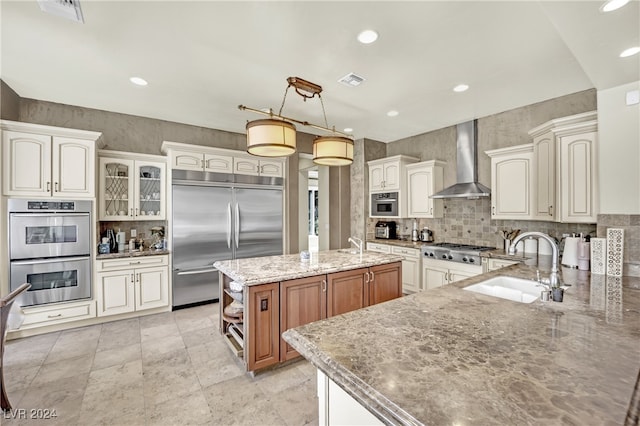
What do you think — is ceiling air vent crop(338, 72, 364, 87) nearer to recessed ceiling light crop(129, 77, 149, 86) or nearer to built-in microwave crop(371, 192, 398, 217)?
A: recessed ceiling light crop(129, 77, 149, 86)

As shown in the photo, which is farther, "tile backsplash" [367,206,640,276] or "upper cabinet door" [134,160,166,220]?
"upper cabinet door" [134,160,166,220]

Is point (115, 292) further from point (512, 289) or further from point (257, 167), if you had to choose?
point (512, 289)

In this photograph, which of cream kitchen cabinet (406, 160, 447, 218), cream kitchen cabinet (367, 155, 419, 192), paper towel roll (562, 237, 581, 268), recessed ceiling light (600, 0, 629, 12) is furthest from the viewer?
cream kitchen cabinet (367, 155, 419, 192)

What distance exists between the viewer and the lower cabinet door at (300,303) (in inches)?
93.6

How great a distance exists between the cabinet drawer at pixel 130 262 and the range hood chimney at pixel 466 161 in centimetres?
414

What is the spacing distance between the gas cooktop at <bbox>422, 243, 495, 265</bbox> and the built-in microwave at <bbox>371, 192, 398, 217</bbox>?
0.97 m

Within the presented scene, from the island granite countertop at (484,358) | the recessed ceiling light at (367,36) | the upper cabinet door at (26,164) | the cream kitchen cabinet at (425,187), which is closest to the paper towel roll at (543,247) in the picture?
the cream kitchen cabinet at (425,187)

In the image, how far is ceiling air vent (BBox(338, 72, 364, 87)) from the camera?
287 cm

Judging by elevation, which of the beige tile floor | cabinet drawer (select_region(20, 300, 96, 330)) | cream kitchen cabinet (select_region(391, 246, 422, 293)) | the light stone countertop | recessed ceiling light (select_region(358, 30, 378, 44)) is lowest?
the beige tile floor

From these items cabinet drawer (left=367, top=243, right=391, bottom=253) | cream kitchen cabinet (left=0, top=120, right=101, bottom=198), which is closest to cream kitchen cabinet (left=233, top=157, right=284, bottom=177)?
cream kitchen cabinet (left=0, top=120, right=101, bottom=198)

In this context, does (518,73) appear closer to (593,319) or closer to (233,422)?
(593,319)

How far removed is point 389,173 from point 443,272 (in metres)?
1.97

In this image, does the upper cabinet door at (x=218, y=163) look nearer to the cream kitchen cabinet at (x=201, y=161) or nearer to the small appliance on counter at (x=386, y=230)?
the cream kitchen cabinet at (x=201, y=161)

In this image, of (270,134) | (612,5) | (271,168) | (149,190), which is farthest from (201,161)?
(612,5)
